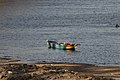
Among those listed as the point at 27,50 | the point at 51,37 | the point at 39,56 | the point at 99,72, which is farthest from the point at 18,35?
the point at 99,72

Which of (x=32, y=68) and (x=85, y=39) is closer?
(x=32, y=68)

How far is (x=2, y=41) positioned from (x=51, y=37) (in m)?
5.89

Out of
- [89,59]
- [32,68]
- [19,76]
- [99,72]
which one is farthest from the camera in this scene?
[89,59]

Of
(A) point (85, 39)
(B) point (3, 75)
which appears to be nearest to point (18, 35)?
(A) point (85, 39)

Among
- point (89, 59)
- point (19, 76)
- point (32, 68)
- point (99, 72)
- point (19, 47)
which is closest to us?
point (19, 76)

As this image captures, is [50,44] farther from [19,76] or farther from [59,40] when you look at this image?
[19,76]

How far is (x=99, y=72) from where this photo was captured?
95.6 feet

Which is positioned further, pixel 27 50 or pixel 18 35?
pixel 18 35

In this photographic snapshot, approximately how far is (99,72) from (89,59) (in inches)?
456

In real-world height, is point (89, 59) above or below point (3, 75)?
below

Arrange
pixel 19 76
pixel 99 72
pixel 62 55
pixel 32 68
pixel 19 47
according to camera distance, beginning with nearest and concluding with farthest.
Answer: pixel 19 76
pixel 32 68
pixel 99 72
pixel 62 55
pixel 19 47

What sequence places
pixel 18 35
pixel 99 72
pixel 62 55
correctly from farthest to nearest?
pixel 18 35 → pixel 62 55 → pixel 99 72

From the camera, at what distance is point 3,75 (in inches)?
867

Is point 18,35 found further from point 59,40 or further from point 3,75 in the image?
point 3,75
